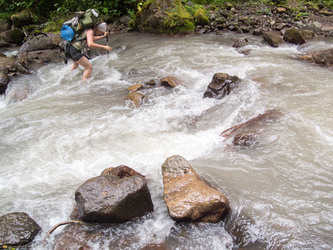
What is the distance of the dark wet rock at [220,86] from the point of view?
6.22m

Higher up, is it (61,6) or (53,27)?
(61,6)

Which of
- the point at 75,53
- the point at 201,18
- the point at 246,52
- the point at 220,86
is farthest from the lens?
the point at 201,18

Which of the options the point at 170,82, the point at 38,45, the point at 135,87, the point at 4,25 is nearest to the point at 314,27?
the point at 170,82

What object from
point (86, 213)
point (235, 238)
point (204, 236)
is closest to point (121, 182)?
point (86, 213)

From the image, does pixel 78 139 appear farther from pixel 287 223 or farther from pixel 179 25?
pixel 179 25

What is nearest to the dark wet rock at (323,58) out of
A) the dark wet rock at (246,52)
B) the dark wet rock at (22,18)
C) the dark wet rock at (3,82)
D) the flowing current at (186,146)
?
the flowing current at (186,146)

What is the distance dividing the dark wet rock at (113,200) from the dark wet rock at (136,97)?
3.28 metres

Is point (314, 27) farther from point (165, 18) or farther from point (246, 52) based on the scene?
point (165, 18)

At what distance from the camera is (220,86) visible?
Answer: 6.27 meters

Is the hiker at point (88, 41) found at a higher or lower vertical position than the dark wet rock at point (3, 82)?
higher

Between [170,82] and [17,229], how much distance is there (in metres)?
5.14

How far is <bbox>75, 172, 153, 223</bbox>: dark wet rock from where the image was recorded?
9.52 ft

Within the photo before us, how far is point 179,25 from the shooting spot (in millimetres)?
12367

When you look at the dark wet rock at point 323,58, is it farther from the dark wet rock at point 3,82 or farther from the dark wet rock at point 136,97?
the dark wet rock at point 3,82
